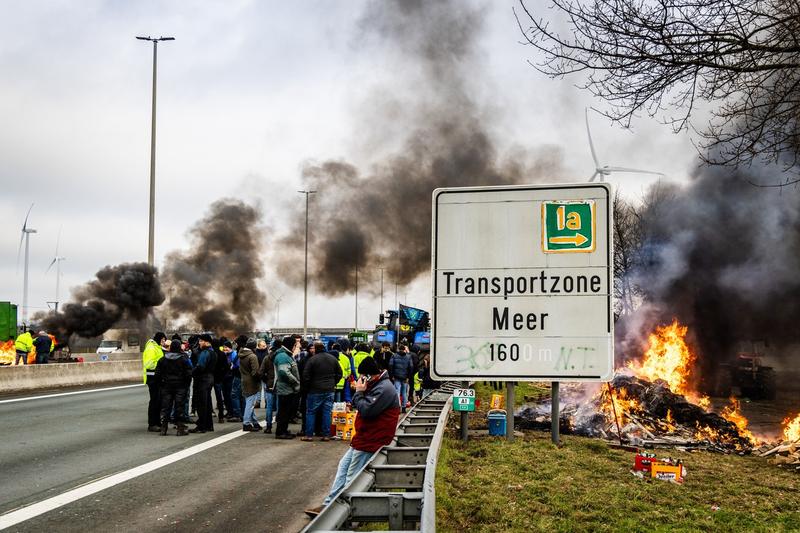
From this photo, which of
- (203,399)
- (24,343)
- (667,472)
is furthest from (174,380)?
(24,343)

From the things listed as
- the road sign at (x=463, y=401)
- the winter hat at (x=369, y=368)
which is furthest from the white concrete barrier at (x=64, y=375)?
the winter hat at (x=369, y=368)

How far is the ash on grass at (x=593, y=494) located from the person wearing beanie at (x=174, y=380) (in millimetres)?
5019

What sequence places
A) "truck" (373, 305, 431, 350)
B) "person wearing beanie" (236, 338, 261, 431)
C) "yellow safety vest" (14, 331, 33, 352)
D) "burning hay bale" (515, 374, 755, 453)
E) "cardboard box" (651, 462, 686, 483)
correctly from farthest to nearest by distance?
1. "truck" (373, 305, 431, 350)
2. "yellow safety vest" (14, 331, 33, 352)
3. "person wearing beanie" (236, 338, 261, 431)
4. "burning hay bale" (515, 374, 755, 453)
5. "cardboard box" (651, 462, 686, 483)

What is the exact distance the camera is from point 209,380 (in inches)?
537

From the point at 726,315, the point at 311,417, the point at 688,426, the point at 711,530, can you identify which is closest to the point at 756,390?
the point at 726,315

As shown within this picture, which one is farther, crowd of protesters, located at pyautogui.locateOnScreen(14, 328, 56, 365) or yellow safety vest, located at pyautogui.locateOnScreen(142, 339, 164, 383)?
crowd of protesters, located at pyautogui.locateOnScreen(14, 328, 56, 365)

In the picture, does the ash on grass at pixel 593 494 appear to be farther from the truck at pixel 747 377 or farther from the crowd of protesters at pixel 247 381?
the truck at pixel 747 377

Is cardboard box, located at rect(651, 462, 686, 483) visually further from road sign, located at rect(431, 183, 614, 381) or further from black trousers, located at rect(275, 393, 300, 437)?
black trousers, located at rect(275, 393, 300, 437)

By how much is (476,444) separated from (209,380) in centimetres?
514

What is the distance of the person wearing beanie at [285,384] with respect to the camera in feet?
42.4

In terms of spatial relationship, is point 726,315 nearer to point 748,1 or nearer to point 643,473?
point 643,473

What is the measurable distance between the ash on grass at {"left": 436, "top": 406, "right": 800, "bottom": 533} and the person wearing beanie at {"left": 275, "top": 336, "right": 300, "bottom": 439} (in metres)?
3.15

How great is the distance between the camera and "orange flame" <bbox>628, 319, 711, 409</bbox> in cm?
2275

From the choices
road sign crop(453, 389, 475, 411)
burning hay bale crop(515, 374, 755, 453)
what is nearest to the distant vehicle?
burning hay bale crop(515, 374, 755, 453)
